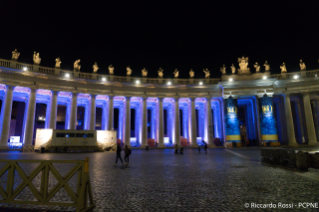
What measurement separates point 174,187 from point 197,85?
166ft

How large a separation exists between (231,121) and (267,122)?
28.4 ft

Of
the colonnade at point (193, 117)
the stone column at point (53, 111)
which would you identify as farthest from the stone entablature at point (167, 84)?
the stone column at point (53, 111)

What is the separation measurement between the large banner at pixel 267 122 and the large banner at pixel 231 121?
237 inches

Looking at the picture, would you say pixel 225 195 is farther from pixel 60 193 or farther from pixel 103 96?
pixel 103 96

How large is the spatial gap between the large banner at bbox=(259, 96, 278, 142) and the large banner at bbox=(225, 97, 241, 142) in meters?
6.02

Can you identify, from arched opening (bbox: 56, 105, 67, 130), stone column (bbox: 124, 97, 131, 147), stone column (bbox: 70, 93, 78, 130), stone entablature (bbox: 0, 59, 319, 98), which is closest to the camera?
stone entablature (bbox: 0, 59, 319, 98)

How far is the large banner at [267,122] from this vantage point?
49406 millimetres

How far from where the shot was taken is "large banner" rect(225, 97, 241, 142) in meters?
50.8

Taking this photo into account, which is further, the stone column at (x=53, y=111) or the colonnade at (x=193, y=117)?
the colonnade at (x=193, y=117)

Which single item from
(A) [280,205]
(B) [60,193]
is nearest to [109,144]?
(B) [60,193]

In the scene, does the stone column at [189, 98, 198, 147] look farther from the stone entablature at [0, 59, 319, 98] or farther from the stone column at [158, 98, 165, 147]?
the stone column at [158, 98, 165, 147]

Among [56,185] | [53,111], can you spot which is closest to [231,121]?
[53,111]

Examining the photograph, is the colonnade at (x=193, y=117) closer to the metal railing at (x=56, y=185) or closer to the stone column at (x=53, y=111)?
the stone column at (x=53, y=111)

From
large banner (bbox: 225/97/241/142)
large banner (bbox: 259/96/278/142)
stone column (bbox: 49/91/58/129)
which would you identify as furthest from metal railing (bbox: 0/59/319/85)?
large banner (bbox: 225/97/241/142)
